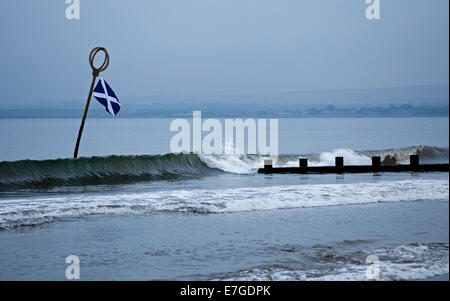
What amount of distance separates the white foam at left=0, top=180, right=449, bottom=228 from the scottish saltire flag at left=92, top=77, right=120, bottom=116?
3.06 m

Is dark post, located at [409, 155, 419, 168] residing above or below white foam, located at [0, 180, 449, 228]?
above

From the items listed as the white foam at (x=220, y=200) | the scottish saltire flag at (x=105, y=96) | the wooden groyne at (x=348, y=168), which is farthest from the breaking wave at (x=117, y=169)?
the white foam at (x=220, y=200)

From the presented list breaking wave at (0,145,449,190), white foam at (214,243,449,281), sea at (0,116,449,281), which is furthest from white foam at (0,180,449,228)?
white foam at (214,243,449,281)

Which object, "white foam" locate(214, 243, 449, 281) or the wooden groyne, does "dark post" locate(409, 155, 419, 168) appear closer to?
the wooden groyne

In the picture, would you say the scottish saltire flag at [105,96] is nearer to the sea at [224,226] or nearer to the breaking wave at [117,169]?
the sea at [224,226]

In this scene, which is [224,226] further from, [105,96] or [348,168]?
[348,168]

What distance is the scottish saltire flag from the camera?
1564 centimetres

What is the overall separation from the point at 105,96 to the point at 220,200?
17.4 ft

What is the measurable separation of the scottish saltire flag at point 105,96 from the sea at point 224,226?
7.05 ft

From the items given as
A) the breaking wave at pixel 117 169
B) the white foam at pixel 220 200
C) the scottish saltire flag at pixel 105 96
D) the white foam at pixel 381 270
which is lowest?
the white foam at pixel 381 270

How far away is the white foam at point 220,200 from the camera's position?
10.9m

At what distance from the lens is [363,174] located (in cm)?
1800

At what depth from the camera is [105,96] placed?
15789 mm
